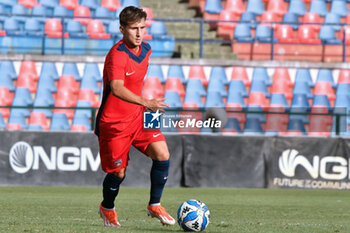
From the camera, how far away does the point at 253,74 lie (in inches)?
645

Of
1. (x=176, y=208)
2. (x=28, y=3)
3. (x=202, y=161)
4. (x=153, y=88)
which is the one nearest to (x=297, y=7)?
(x=153, y=88)

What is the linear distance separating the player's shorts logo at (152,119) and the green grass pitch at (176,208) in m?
0.96

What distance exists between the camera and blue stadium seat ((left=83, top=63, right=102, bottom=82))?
15860mm

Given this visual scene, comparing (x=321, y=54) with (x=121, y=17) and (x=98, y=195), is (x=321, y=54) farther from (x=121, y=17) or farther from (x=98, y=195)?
(x=121, y=17)

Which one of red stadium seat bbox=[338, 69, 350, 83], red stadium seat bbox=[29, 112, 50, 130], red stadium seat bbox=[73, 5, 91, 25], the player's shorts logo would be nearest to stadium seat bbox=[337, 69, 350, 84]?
red stadium seat bbox=[338, 69, 350, 83]

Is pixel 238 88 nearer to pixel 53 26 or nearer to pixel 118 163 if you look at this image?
pixel 53 26

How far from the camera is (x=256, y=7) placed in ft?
61.0

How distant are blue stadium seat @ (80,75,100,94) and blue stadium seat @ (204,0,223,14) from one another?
4125mm

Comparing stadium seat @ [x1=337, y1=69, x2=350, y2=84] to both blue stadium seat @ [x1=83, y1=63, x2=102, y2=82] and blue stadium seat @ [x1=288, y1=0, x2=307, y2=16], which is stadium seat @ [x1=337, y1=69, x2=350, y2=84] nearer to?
blue stadium seat @ [x1=288, y1=0, x2=307, y2=16]

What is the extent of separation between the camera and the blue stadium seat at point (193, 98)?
15.5 metres

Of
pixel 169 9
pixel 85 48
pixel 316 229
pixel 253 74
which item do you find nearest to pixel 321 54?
pixel 253 74

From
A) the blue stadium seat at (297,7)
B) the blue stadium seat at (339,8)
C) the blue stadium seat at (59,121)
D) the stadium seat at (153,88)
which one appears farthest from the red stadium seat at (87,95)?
the blue stadium seat at (339,8)

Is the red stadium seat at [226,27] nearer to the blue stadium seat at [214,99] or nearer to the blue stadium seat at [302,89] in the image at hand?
the blue stadium seat at [302,89]

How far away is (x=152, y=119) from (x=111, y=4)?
11771mm
